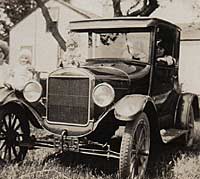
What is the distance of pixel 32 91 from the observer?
5742 mm

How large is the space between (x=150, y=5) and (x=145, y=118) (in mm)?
13830

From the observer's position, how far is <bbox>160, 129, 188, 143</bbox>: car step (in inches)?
240

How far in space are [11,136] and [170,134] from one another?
2.26m

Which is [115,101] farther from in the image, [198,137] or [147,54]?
[198,137]

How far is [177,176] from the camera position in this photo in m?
5.44

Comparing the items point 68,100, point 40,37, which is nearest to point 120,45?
point 68,100

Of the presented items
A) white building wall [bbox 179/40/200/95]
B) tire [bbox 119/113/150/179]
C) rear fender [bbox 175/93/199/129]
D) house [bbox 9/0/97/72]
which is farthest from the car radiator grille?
house [bbox 9/0/97/72]

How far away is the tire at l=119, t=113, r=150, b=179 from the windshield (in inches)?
47.1

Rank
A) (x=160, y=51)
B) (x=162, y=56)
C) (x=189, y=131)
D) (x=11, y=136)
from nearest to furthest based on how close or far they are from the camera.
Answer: (x=11, y=136) < (x=160, y=51) < (x=162, y=56) < (x=189, y=131)

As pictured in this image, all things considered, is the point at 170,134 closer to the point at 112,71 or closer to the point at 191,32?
the point at 112,71

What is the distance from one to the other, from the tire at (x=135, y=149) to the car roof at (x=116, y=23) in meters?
1.47

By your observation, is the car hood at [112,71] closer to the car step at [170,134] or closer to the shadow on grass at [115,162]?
the car step at [170,134]

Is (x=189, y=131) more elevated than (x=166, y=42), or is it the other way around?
(x=166, y=42)

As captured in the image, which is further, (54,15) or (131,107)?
(54,15)
